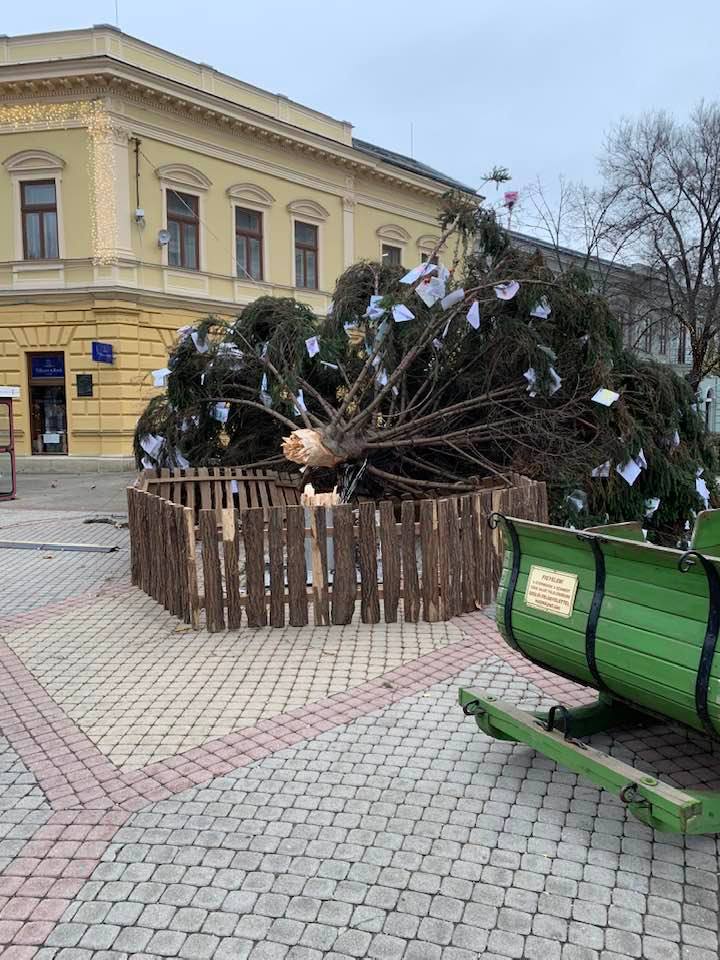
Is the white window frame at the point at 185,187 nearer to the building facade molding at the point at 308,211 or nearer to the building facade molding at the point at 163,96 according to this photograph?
the building facade molding at the point at 163,96

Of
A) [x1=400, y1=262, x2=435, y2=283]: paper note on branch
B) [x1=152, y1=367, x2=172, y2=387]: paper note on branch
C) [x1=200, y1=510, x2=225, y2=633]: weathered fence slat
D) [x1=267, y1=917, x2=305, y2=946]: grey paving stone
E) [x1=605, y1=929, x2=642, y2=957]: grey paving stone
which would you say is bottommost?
[x1=267, y1=917, x2=305, y2=946]: grey paving stone

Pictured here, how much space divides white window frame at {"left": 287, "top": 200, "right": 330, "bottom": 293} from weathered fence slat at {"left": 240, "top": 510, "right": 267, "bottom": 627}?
68.4 feet

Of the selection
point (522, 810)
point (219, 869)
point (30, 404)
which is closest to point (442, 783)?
point (522, 810)

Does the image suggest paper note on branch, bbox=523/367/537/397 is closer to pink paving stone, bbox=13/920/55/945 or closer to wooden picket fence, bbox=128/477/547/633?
wooden picket fence, bbox=128/477/547/633

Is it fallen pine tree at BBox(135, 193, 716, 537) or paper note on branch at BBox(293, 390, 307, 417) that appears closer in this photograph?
fallen pine tree at BBox(135, 193, 716, 537)

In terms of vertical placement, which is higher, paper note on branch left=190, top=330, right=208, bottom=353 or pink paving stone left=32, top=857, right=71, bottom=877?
paper note on branch left=190, top=330, right=208, bottom=353

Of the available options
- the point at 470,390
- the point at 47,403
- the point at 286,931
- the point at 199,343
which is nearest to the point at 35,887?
the point at 286,931

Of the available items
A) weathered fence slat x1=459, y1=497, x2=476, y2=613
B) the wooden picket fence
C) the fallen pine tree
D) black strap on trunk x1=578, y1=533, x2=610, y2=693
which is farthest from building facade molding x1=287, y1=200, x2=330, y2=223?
black strap on trunk x1=578, y1=533, x2=610, y2=693

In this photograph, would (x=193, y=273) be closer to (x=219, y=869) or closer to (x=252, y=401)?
(x=252, y=401)

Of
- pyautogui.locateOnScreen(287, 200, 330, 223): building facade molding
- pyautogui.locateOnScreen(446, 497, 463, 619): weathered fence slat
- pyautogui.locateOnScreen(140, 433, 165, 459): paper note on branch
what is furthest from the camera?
pyautogui.locateOnScreen(287, 200, 330, 223): building facade molding

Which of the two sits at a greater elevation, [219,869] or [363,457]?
[363,457]

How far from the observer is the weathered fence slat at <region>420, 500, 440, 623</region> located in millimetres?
5934

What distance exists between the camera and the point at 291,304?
10.4 meters

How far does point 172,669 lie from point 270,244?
2155cm
